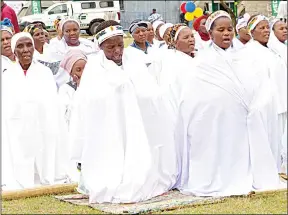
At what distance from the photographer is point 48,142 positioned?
11008mm

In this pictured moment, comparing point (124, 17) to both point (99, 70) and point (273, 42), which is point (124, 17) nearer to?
point (273, 42)

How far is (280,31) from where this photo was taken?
1246 cm

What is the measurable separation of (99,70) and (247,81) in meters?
1.62

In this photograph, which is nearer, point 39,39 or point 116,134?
point 116,134

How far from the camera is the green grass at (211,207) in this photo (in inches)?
337

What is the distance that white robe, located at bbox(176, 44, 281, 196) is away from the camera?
967cm

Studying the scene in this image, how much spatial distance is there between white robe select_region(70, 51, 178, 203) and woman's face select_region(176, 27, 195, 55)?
1.17 metres

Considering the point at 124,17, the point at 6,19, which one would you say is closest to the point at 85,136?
the point at 6,19

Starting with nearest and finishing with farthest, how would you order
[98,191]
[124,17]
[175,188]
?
[98,191]
[175,188]
[124,17]

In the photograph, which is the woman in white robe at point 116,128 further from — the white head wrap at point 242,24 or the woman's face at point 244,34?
the white head wrap at point 242,24

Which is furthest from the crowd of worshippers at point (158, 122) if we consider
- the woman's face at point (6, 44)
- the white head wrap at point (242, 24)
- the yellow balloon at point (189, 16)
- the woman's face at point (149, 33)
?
the yellow balloon at point (189, 16)

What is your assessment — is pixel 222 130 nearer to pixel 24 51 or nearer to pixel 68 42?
pixel 24 51

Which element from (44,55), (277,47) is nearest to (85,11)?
(44,55)

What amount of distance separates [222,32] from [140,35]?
2.53 meters
